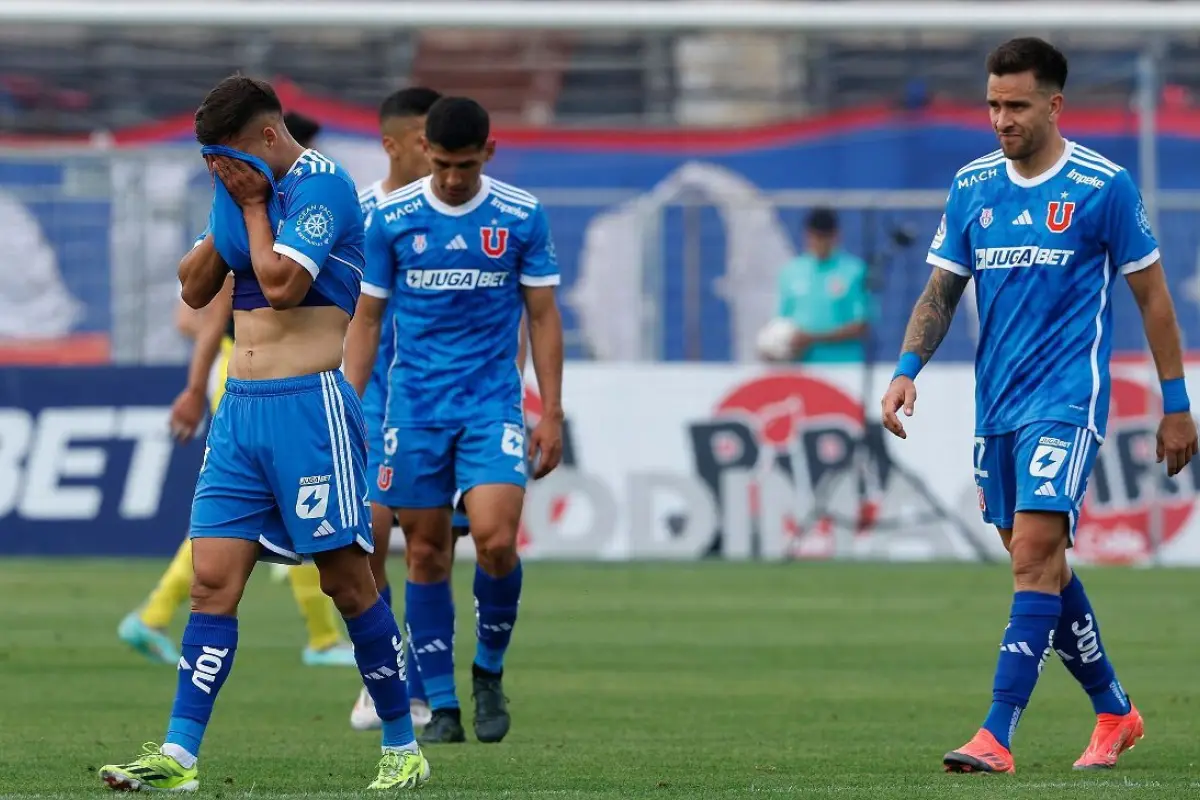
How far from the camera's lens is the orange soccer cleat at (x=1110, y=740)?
8117mm

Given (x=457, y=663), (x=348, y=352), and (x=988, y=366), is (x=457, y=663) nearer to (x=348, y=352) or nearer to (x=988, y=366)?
(x=348, y=352)

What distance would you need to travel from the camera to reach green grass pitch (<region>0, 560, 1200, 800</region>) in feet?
25.1

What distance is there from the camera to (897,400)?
26.3 ft

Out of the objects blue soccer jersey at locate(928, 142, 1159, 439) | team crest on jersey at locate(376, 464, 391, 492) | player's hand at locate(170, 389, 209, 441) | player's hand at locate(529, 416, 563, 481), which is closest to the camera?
blue soccer jersey at locate(928, 142, 1159, 439)

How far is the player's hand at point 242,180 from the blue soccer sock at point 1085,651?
324 centimetres

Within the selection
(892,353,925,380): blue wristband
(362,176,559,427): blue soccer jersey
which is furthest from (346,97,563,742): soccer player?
(892,353,925,380): blue wristband

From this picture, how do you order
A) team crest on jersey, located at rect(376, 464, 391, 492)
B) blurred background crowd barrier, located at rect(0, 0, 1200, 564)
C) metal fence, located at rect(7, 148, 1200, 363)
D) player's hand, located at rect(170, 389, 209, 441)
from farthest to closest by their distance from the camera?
1. metal fence, located at rect(7, 148, 1200, 363)
2. blurred background crowd barrier, located at rect(0, 0, 1200, 564)
3. player's hand, located at rect(170, 389, 209, 441)
4. team crest on jersey, located at rect(376, 464, 391, 492)

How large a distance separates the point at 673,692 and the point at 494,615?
1.62 meters

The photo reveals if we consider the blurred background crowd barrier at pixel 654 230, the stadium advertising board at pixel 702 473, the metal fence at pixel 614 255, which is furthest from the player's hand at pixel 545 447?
the metal fence at pixel 614 255

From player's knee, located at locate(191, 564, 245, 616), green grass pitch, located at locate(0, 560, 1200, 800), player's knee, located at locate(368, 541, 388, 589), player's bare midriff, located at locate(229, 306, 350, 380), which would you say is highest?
player's bare midriff, located at locate(229, 306, 350, 380)

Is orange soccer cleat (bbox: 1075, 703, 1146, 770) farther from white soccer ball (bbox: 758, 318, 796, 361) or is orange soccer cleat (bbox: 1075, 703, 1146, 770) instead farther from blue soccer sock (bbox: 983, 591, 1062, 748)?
white soccer ball (bbox: 758, 318, 796, 361)

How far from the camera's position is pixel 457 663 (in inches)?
462

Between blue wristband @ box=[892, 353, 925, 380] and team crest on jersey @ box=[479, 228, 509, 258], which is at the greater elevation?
team crest on jersey @ box=[479, 228, 509, 258]

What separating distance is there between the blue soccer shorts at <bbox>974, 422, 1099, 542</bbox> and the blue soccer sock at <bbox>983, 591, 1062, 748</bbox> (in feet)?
0.91
